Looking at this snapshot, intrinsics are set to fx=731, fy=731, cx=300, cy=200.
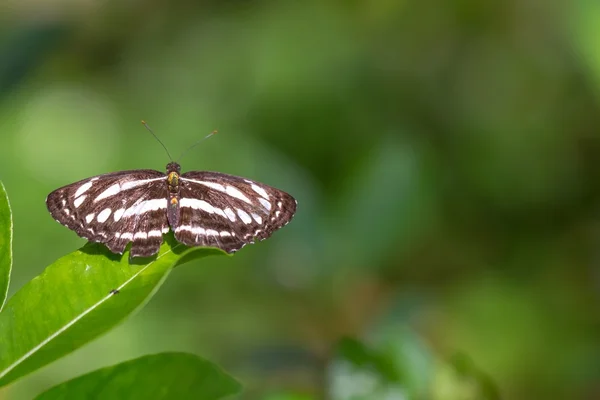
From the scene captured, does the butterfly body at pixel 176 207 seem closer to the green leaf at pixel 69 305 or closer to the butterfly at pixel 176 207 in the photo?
the butterfly at pixel 176 207

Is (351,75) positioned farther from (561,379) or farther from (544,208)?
(561,379)

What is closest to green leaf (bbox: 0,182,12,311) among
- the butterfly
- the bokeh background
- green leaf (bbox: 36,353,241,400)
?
green leaf (bbox: 36,353,241,400)

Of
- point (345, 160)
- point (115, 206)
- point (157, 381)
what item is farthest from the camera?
point (345, 160)

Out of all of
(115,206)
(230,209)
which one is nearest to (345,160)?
(230,209)

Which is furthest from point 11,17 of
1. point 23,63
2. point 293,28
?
point 293,28

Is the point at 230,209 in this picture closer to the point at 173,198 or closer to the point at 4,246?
the point at 173,198

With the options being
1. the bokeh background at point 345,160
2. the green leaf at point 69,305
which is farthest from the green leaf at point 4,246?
the bokeh background at point 345,160
